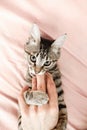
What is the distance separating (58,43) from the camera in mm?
1179

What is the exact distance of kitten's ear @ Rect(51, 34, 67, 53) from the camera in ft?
3.81

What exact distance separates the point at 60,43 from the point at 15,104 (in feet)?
1.02

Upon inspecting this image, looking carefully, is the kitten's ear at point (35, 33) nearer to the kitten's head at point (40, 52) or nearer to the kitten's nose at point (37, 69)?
the kitten's head at point (40, 52)

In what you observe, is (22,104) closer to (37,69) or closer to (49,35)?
(37,69)

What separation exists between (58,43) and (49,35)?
81 millimetres

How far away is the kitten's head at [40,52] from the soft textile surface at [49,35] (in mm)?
54

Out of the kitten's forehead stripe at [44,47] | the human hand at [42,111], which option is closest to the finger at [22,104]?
the human hand at [42,111]

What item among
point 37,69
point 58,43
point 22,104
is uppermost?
point 58,43

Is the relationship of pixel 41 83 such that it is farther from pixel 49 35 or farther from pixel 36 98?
pixel 49 35

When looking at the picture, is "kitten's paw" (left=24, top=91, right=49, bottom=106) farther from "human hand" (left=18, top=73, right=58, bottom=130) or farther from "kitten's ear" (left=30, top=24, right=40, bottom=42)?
"kitten's ear" (left=30, top=24, right=40, bottom=42)

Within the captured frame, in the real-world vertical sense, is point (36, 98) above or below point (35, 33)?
below

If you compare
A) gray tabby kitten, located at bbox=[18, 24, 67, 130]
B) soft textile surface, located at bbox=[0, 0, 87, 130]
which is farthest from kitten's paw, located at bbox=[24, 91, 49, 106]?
soft textile surface, located at bbox=[0, 0, 87, 130]

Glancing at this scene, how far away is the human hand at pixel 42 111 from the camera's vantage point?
1167 mm

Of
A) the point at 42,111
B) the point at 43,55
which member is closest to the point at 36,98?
the point at 42,111
